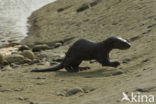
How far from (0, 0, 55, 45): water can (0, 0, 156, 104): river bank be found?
634mm

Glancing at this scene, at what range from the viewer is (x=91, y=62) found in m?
10.5

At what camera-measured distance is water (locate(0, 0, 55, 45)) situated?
18.9 meters

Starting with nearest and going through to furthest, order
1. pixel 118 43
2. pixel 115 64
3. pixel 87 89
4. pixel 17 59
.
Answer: pixel 87 89, pixel 115 64, pixel 118 43, pixel 17 59

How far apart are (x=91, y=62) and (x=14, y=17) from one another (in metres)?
15.1

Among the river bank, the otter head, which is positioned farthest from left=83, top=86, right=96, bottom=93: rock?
the otter head

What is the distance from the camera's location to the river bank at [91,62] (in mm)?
6828

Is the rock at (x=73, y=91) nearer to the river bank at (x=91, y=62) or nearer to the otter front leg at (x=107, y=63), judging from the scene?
the river bank at (x=91, y=62)

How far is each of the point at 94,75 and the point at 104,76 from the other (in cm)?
29

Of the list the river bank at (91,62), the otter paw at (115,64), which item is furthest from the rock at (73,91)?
the otter paw at (115,64)

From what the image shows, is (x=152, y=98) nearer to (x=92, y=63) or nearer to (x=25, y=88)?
(x=25, y=88)

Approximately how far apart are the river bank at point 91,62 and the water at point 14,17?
0.63 m

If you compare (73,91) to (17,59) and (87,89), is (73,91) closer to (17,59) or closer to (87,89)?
(87,89)

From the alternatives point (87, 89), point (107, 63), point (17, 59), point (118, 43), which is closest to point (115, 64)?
point (107, 63)

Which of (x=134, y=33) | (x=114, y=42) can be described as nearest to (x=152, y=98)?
(x=114, y=42)
